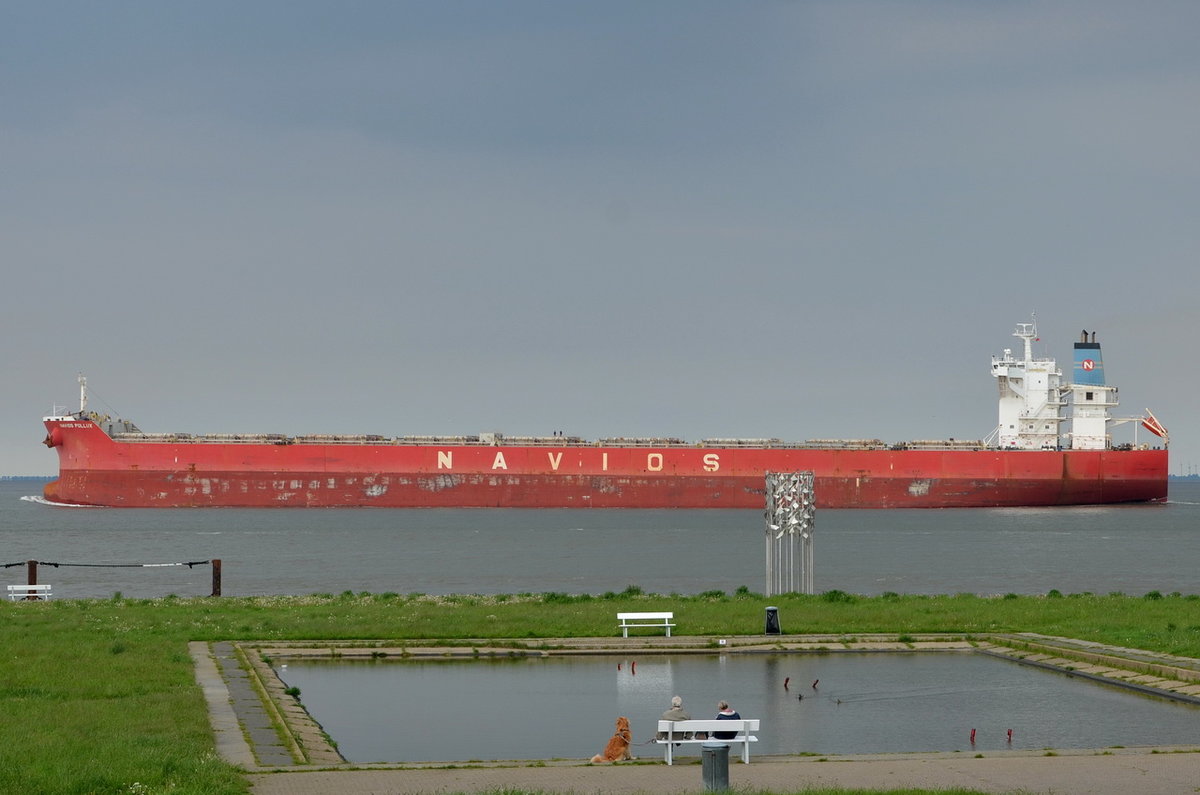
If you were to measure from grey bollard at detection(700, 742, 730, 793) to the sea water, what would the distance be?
30.3 ft

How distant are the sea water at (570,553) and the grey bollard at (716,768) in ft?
30.3

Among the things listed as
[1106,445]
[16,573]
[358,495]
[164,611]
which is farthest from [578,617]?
[1106,445]

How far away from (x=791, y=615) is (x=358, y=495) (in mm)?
42552

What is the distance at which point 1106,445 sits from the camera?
A: 63.8 meters

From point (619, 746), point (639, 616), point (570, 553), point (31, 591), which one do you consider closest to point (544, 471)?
point (570, 553)

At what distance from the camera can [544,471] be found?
58250 mm

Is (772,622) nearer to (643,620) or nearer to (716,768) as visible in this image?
(643,620)

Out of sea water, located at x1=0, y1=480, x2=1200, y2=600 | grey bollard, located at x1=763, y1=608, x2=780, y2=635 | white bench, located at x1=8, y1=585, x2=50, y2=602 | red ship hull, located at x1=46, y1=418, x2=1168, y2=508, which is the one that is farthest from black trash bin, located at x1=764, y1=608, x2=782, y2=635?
red ship hull, located at x1=46, y1=418, x2=1168, y2=508

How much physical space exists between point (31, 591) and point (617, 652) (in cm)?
1115

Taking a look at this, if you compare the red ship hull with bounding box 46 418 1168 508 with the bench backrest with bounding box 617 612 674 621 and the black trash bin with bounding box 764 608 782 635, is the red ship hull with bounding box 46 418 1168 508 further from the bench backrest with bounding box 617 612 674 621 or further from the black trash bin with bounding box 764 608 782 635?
the black trash bin with bounding box 764 608 782 635

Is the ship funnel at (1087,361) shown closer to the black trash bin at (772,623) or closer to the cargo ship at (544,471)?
the cargo ship at (544,471)

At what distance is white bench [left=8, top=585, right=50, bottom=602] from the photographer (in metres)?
21.0

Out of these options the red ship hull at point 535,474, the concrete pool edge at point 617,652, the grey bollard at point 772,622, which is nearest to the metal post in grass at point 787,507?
the grey bollard at point 772,622

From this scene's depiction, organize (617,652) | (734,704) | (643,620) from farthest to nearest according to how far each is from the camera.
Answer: (643,620), (617,652), (734,704)
